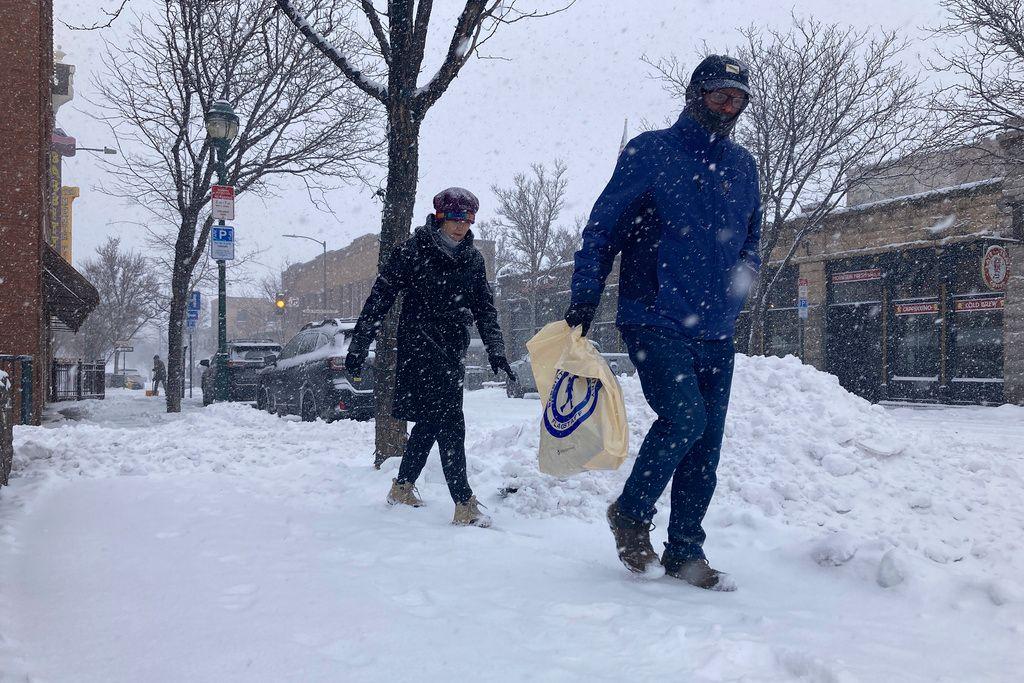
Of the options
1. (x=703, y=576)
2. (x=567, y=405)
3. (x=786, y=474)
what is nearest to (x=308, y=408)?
(x=786, y=474)

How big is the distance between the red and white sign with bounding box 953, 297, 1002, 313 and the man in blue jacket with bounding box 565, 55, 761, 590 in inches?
701

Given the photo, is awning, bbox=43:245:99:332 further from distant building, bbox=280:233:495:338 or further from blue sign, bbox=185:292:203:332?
distant building, bbox=280:233:495:338

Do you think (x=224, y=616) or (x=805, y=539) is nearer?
(x=224, y=616)

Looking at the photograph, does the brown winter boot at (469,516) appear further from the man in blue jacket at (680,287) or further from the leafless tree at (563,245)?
the leafless tree at (563,245)

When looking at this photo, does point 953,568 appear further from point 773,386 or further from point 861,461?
point 773,386

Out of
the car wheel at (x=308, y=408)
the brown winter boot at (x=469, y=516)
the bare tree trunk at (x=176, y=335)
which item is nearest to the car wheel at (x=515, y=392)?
the car wheel at (x=308, y=408)

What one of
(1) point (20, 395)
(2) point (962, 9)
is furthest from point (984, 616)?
(2) point (962, 9)

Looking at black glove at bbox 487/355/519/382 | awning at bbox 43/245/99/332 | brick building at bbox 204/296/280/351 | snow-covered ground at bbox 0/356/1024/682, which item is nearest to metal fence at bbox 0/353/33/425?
snow-covered ground at bbox 0/356/1024/682

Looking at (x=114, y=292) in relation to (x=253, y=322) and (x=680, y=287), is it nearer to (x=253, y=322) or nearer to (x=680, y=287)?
(x=680, y=287)

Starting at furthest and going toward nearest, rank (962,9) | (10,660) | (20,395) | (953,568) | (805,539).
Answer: (962,9) < (20,395) < (805,539) < (953,568) < (10,660)

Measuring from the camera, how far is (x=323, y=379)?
422 inches

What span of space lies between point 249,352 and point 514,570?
1757 cm

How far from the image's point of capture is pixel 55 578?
308 cm

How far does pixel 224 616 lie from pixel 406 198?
12.5 ft
